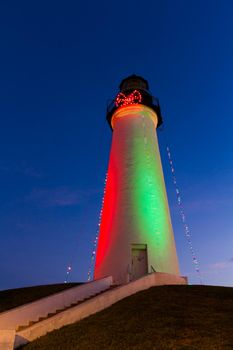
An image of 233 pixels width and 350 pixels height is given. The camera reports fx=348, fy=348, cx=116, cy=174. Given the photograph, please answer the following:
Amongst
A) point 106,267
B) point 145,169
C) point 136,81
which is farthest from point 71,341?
point 136,81

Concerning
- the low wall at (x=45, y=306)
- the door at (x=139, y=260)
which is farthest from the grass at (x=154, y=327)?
the door at (x=139, y=260)

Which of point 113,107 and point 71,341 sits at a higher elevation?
point 113,107

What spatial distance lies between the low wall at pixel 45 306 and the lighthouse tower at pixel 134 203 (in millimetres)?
3018

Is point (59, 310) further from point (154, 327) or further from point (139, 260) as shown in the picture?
point (139, 260)

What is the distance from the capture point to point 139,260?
52.2 feet

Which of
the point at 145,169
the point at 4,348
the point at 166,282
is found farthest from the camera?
the point at 145,169

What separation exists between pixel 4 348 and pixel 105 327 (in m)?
2.29

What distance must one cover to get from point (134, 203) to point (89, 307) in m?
7.40

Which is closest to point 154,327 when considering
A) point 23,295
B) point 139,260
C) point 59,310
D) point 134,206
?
point 59,310

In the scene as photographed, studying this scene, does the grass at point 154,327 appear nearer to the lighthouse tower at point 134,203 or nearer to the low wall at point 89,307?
the low wall at point 89,307

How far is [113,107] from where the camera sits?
67.9 feet

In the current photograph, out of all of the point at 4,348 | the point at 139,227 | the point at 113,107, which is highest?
the point at 113,107

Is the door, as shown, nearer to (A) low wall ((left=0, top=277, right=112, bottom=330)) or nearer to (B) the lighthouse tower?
(B) the lighthouse tower

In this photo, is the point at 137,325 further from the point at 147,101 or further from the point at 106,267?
the point at 147,101
